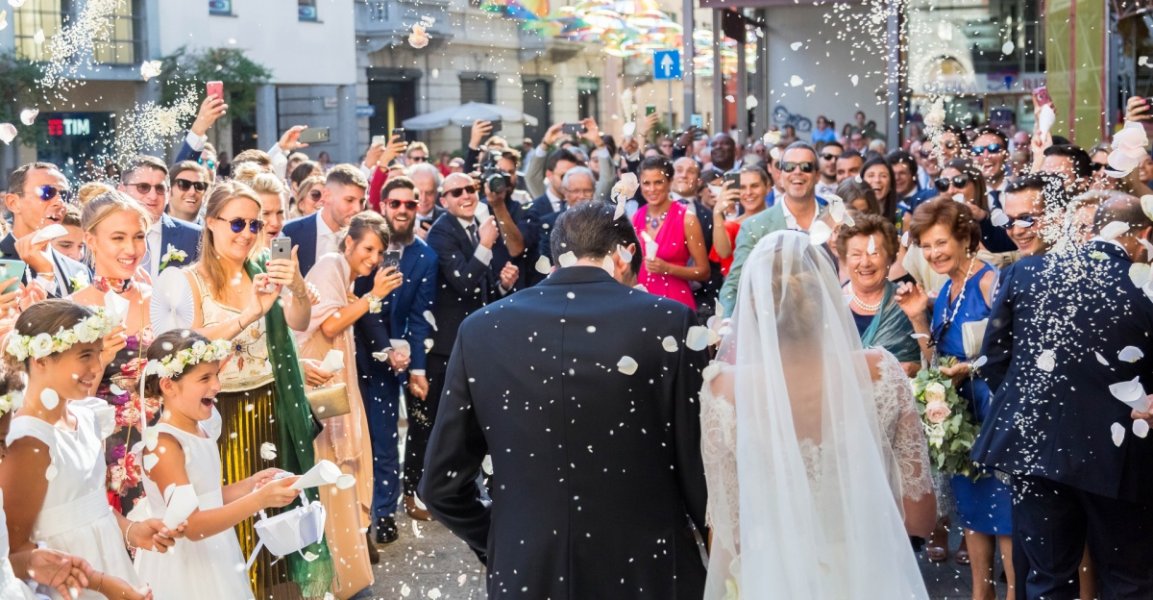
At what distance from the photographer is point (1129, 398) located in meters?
4.36

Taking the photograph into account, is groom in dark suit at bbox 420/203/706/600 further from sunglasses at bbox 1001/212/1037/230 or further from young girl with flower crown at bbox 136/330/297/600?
sunglasses at bbox 1001/212/1037/230

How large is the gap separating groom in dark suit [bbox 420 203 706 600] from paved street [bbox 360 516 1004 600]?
2.48 meters

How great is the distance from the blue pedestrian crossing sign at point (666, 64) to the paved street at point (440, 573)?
8.59 metres

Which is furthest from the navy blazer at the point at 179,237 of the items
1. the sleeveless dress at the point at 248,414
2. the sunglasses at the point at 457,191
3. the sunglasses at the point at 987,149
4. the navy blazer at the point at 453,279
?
the sunglasses at the point at 987,149

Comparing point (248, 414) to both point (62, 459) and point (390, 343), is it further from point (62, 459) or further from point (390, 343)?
point (390, 343)

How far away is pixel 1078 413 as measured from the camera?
175 inches

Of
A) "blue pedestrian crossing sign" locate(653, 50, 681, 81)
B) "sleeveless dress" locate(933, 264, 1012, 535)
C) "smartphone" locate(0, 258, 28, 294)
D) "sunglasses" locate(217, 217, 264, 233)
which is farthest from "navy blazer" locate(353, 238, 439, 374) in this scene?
"blue pedestrian crossing sign" locate(653, 50, 681, 81)

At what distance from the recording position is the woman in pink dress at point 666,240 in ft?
24.1

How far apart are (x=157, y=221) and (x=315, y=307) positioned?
3.13ft

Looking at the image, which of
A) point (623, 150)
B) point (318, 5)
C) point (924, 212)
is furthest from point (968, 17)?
point (924, 212)

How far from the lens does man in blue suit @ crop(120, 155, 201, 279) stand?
6070mm

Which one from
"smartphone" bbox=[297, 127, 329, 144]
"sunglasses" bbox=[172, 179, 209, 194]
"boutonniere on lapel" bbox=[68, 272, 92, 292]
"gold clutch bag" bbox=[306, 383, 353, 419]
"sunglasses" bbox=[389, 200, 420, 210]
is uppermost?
"smartphone" bbox=[297, 127, 329, 144]

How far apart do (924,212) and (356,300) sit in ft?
8.26

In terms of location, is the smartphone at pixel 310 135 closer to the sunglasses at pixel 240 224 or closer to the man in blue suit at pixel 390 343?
the man in blue suit at pixel 390 343
